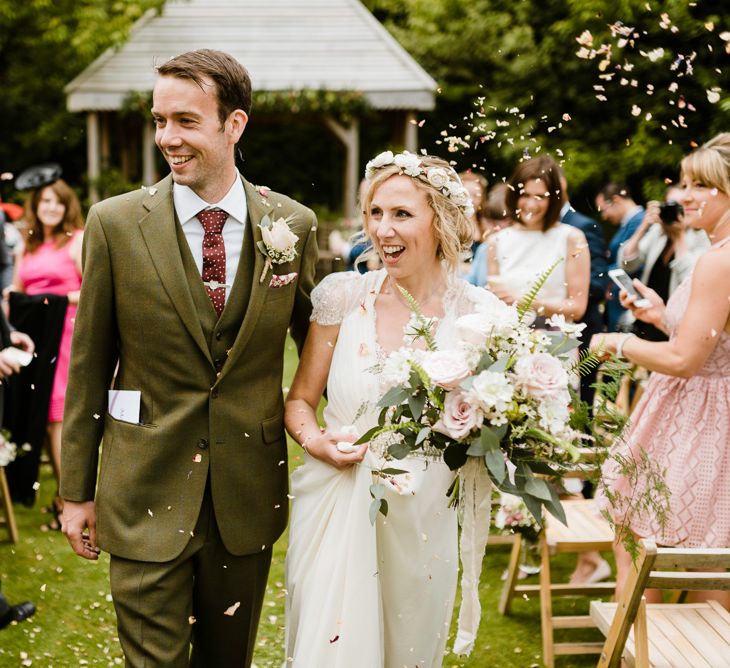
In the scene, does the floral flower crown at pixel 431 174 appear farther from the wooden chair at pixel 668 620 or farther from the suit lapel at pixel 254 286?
the wooden chair at pixel 668 620

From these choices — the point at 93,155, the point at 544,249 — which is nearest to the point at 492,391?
the point at 544,249

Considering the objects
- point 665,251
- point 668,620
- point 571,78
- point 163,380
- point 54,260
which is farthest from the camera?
point 571,78

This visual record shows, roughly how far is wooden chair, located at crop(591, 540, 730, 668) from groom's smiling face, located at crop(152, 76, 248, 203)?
1716mm

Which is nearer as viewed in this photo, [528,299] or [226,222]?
[528,299]

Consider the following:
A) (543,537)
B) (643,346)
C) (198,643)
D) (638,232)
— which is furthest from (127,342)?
(638,232)

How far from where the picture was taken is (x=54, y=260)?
6.08m

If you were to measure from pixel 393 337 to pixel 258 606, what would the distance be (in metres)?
0.99

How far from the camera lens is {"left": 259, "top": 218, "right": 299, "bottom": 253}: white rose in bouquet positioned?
9.14 ft

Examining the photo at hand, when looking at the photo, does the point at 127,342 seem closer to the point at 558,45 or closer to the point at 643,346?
the point at 643,346

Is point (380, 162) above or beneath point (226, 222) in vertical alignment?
above

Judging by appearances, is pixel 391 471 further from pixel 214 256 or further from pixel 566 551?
pixel 566 551

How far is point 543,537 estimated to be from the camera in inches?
166

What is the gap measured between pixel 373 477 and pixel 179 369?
691 millimetres

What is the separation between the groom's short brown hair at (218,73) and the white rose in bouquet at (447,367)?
95cm
